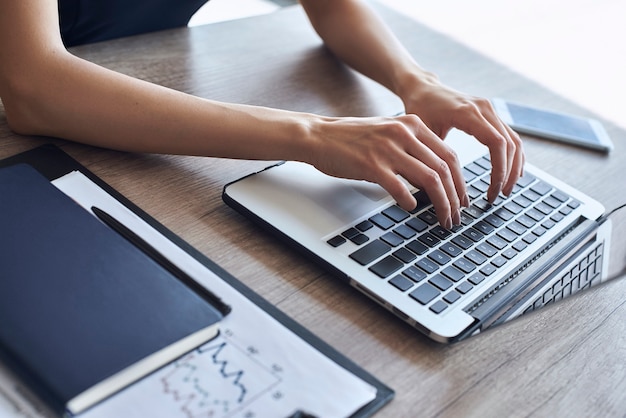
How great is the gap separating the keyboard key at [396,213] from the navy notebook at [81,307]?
0.23 metres

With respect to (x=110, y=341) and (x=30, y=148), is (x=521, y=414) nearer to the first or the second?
(x=110, y=341)

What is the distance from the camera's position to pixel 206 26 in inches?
43.4

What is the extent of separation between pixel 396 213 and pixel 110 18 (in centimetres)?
64

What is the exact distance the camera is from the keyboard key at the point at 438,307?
0.61 m

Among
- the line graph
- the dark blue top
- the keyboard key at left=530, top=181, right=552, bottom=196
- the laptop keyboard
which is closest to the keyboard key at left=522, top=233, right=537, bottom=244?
the laptop keyboard

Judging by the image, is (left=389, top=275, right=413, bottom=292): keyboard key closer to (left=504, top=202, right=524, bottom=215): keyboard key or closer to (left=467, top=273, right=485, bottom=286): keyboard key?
(left=467, top=273, right=485, bottom=286): keyboard key

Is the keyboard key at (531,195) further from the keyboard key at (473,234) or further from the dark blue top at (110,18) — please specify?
the dark blue top at (110,18)

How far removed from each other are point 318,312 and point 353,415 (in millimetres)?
120

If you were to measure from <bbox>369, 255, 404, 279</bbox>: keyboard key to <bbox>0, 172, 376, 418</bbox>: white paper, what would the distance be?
0.36ft

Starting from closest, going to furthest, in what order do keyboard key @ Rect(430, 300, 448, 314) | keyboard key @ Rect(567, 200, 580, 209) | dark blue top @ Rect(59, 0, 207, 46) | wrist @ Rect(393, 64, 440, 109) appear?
keyboard key @ Rect(430, 300, 448, 314) < keyboard key @ Rect(567, 200, 580, 209) < wrist @ Rect(393, 64, 440, 109) < dark blue top @ Rect(59, 0, 207, 46)

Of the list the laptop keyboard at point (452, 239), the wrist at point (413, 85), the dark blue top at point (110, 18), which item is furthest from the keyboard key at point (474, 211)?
the dark blue top at point (110, 18)

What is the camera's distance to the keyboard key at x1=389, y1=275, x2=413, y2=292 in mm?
624

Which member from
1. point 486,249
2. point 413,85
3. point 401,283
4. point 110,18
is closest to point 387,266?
point 401,283

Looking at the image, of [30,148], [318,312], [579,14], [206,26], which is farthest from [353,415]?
[579,14]
